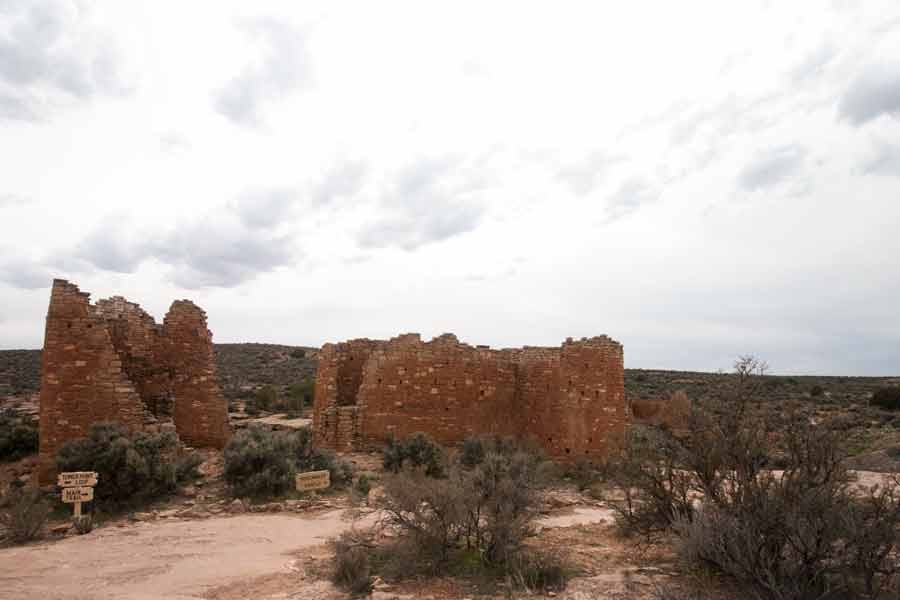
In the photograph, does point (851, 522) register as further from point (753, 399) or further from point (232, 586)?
point (232, 586)

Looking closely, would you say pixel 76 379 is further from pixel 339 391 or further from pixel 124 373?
pixel 339 391

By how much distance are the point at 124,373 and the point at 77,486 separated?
131 inches

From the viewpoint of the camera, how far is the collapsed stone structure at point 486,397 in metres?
14.9

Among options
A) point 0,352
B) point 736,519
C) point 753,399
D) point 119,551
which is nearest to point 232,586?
point 119,551

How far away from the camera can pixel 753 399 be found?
712 centimetres

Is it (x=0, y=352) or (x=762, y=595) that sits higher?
(x=0, y=352)

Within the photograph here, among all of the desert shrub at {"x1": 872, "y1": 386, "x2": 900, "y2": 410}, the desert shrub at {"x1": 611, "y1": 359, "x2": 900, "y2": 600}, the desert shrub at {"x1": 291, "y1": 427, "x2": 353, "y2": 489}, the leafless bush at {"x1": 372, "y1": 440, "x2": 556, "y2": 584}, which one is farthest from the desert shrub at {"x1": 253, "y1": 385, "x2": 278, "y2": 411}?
the desert shrub at {"x1": 872, "y1": 386, "x2": 900, "y2": 410}

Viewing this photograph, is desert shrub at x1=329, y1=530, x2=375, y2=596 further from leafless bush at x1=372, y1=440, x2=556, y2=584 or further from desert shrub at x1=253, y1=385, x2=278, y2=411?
desert shrub at x1=253, y1=385, x2=278, y2=411

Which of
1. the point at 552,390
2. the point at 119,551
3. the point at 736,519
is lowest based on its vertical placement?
the point at 119,551

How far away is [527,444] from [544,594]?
346 inches

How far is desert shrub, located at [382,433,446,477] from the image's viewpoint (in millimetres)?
13867

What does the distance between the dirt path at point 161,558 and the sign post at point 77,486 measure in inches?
27.3

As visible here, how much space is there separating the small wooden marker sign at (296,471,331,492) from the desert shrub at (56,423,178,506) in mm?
2358

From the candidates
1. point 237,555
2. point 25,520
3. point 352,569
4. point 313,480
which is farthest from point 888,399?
point 25,520
